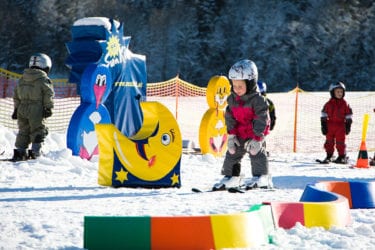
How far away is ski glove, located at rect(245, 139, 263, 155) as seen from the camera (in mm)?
7535

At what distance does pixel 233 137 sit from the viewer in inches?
302

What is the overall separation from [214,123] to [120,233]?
28.9 feet

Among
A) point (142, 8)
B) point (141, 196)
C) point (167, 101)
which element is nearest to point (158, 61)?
point (142, 8)

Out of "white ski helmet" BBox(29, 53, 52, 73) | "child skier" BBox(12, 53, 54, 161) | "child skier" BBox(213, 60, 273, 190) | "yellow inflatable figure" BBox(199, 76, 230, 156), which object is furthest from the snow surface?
"white ski helmet" BBox(29, 53, 52, 73)

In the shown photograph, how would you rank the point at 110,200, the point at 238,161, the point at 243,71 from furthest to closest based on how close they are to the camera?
the point at 238,161, the point at 243,71, the point at 110,200

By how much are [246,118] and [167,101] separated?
62.6ft

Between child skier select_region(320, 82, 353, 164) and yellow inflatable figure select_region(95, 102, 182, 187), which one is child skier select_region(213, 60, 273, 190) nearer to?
yellow inflatable figure select_region(95, 102, 182, 187)

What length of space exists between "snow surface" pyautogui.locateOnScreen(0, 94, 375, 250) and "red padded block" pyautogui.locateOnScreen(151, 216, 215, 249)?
0.49 meters

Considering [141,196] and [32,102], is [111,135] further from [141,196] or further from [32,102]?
[32,102]

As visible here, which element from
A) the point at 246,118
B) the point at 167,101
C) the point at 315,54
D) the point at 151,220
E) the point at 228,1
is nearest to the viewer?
the point at 151,220

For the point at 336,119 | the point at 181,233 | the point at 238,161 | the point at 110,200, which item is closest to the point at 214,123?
the point at 336,119

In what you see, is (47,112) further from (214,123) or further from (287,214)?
(287,214)

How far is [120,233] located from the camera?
433 centimetres

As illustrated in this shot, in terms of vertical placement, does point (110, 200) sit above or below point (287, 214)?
below
